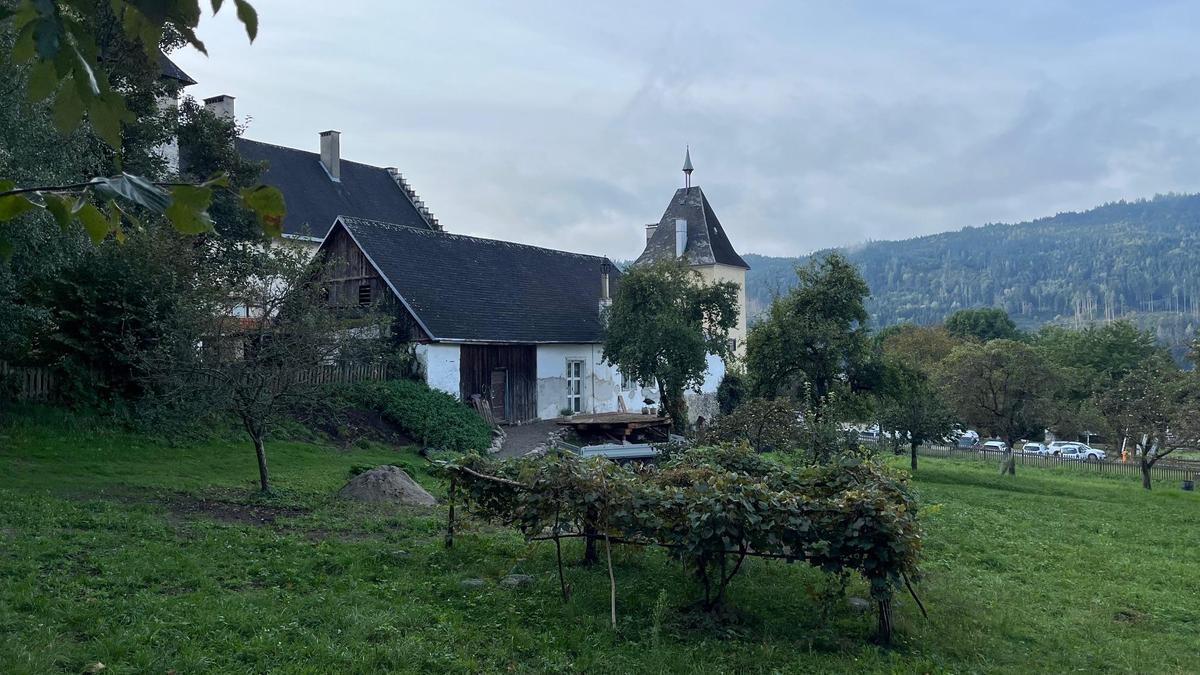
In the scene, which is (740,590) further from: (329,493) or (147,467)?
(147,467)

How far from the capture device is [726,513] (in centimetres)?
708

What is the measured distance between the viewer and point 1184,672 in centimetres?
721

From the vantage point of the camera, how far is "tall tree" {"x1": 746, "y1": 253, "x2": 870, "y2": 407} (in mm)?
25219

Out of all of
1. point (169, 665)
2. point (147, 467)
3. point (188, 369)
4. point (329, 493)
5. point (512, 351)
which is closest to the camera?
point (169, 665)

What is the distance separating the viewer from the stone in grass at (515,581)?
8.25 m

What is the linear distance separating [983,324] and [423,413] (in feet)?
223

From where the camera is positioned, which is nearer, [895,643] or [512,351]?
[895,643]

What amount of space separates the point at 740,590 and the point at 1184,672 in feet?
12.7

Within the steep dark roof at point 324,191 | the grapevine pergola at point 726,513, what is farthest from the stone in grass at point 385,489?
the steep dark roof at point 324,191

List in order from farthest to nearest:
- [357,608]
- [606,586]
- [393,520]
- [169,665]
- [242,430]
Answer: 1. [242,430]
2. [393,520]
3. [606,586]
4. [357,608]
5. [169,665]

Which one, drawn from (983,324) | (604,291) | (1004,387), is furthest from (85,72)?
(983,324)

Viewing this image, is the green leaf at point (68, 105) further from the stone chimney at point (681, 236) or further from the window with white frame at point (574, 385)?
the stone chimney at point (681, 236)

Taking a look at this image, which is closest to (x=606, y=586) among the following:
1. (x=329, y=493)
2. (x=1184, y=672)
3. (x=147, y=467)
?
(x=1184, y=672)

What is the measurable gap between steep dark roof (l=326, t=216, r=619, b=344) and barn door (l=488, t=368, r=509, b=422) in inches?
47.3
